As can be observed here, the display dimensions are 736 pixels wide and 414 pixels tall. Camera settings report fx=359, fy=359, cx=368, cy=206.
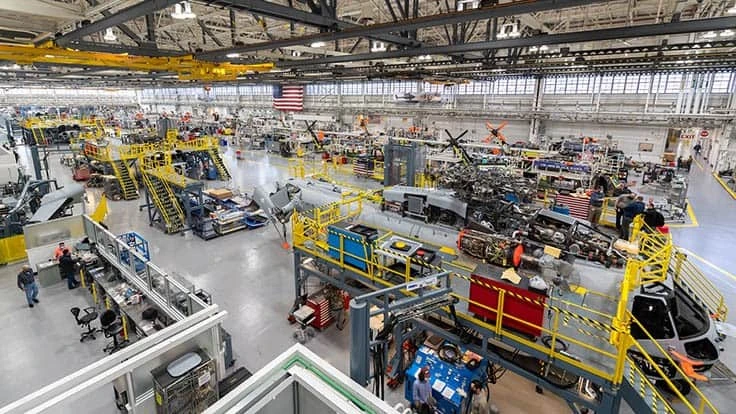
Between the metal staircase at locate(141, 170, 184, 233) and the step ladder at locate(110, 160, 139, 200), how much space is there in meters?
5.91

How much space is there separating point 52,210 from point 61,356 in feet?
22.8

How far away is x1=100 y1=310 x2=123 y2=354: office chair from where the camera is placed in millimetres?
8242

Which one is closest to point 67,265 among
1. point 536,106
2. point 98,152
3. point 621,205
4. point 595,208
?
point 98,152

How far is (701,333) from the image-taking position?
23.5 ft

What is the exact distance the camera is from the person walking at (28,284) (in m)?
10.1

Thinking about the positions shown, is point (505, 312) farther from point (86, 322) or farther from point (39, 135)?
point (39, 135)

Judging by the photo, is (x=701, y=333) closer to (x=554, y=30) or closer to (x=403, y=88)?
(x=554, y=30)

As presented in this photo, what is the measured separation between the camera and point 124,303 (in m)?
8.48

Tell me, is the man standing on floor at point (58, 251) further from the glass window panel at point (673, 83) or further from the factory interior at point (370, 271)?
the glass window panel at point (673, 83)

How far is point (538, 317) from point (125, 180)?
24.1 meters

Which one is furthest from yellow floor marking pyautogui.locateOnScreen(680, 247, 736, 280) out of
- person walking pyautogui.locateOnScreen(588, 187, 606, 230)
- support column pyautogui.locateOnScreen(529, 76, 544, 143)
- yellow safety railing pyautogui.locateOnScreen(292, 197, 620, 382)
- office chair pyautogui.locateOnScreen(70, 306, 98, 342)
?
support column pyautogui.locateOnScreen(529, 76, 544, 143)

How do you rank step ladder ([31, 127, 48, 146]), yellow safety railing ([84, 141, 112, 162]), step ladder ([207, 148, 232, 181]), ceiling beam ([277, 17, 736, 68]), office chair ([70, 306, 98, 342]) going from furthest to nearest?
step ladder ([31, 127, 48, 146]) < step ladder ([207, 148, 232, 181]) < yellow safety railing ([84, 141, 112, 162]) < office chair ([70, 306, 98, 342]) < ceiling beam ([277, 17, 736, 68])

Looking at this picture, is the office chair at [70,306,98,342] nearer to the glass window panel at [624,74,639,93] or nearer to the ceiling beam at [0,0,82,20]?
the ceiling beam at [0,0,82,20]

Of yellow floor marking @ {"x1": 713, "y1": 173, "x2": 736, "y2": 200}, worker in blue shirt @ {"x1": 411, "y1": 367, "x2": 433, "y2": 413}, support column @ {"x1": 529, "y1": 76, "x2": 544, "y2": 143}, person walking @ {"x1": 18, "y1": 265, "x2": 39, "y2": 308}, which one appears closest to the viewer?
worker in blue shirt @ {"x1": 411, "y1": 367, "x2": 433, "y2": 413}
